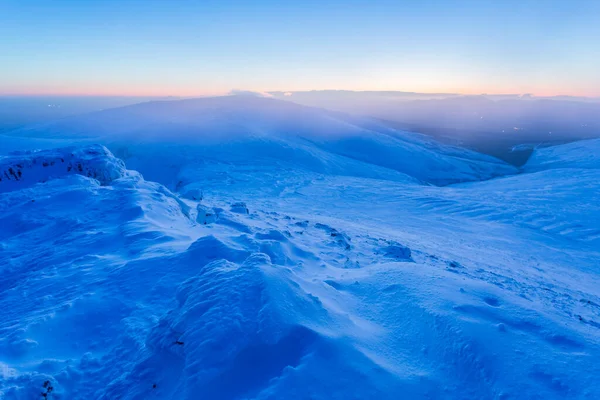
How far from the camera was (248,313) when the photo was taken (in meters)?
3.82

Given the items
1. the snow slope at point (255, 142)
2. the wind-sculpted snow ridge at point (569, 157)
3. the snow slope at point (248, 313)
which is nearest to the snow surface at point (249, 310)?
the snow slope at point (248, 313)

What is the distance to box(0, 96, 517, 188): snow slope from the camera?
131 ft

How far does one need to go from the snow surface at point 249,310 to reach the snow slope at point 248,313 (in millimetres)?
22

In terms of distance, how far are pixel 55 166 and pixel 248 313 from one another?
12127 mm

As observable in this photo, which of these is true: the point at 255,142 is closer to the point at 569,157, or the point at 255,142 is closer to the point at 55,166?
the point at 55,166

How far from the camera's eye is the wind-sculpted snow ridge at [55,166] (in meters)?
11.5

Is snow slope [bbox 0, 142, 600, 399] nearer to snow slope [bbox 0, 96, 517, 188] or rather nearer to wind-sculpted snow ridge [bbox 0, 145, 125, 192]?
wind-sculpted snow ridge [bbox 0, 145, 125, 192]

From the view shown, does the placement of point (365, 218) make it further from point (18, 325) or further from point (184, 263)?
point (18, 325)

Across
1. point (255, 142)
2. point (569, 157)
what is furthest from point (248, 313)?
point (569, 157)

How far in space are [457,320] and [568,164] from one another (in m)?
58.1

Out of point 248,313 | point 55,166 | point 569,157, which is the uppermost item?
point 248,313

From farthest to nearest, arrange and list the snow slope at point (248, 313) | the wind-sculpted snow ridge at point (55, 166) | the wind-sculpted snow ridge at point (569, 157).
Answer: the wind-sculpted snow ridge at point (569, 157)
the wind-sculpted snow ridge at point (55, 166)
the snow slope at point (248, 313)

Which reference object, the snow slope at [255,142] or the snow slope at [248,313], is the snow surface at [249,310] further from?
the snow slope at [255,142]

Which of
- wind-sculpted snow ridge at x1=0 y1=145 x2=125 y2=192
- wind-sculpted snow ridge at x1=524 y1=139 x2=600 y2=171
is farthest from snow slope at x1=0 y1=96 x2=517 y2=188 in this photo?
wind-sculpted snow ridge at x1=0 y1=145 x2=125 y2=192
